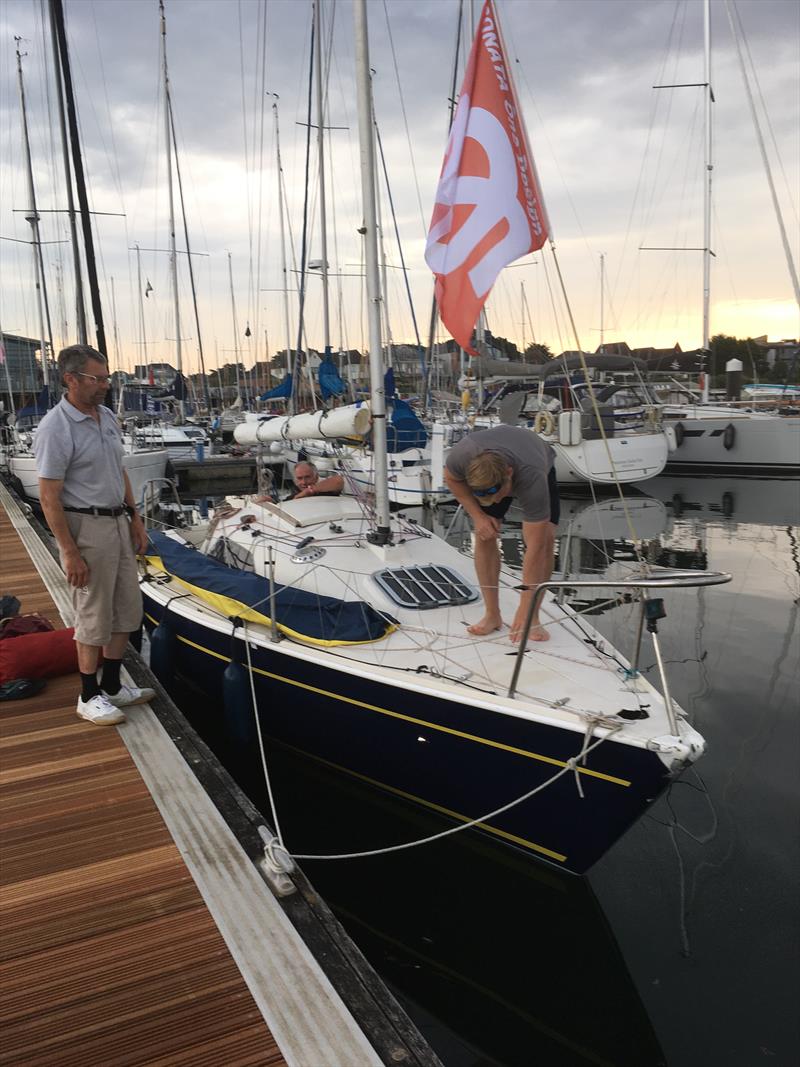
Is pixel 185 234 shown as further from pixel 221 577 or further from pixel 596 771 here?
pixel 596 771

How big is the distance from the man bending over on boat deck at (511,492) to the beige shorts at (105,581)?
1835 mm

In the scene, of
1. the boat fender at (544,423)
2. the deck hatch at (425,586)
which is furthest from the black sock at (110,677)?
the boat fender at (544,423)

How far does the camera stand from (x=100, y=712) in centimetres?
413

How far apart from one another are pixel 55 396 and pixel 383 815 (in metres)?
19.2

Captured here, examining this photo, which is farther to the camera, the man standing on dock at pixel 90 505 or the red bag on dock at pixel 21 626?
the red bag on dock at pixel 21 626

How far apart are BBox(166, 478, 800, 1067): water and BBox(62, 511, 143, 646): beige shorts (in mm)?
1711

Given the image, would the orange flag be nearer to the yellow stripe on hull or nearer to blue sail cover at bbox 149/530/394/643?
blue sail cover at bbox 149/530/394/643

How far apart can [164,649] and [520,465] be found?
3.25 metres

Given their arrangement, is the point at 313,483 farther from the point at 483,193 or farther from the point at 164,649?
the point at 483,193

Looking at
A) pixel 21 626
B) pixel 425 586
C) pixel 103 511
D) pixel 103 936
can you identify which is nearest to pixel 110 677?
pixel 103 511

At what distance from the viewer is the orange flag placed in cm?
417

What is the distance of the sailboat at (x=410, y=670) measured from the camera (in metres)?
3.26

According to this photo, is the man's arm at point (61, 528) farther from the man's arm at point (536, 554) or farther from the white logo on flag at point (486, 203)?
the white logo on flag at point (486, 203)

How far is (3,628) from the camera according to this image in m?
5.17
